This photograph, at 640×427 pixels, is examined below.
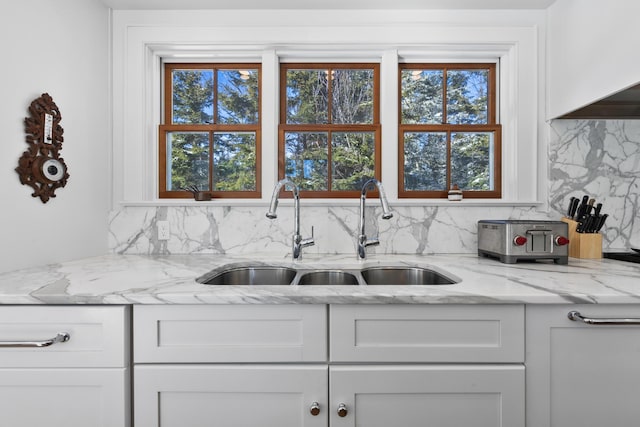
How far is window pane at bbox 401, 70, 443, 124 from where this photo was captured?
214cm

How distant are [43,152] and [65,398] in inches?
Result: 42.4

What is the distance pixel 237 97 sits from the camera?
2.15 metres

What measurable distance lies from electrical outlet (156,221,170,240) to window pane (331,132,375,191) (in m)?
1.01

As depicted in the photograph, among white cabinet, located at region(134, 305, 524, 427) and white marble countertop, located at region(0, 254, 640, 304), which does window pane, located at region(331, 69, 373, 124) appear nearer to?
white marble countertop, located at region(0, 254, 640, 304)

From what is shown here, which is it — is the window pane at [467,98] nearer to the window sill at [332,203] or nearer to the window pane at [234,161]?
the window sill at [332,203]

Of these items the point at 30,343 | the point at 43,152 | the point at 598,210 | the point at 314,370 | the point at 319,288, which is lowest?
the point at 314,370

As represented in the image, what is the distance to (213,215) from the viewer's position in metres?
2.02

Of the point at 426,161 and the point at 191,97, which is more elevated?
the point at 191,97

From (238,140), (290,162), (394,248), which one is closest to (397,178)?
(394,248)

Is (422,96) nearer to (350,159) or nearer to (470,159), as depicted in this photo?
(470,159)

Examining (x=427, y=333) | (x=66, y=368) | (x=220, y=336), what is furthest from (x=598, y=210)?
(x=66, y=368)

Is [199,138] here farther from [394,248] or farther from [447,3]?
[447,3]

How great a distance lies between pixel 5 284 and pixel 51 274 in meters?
0.20

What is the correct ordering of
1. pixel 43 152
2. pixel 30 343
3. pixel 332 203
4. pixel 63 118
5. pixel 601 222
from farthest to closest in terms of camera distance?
pixel 332 203, pixel 601 222, pixel 63 118, pixel 43 152, pixel 30 343
